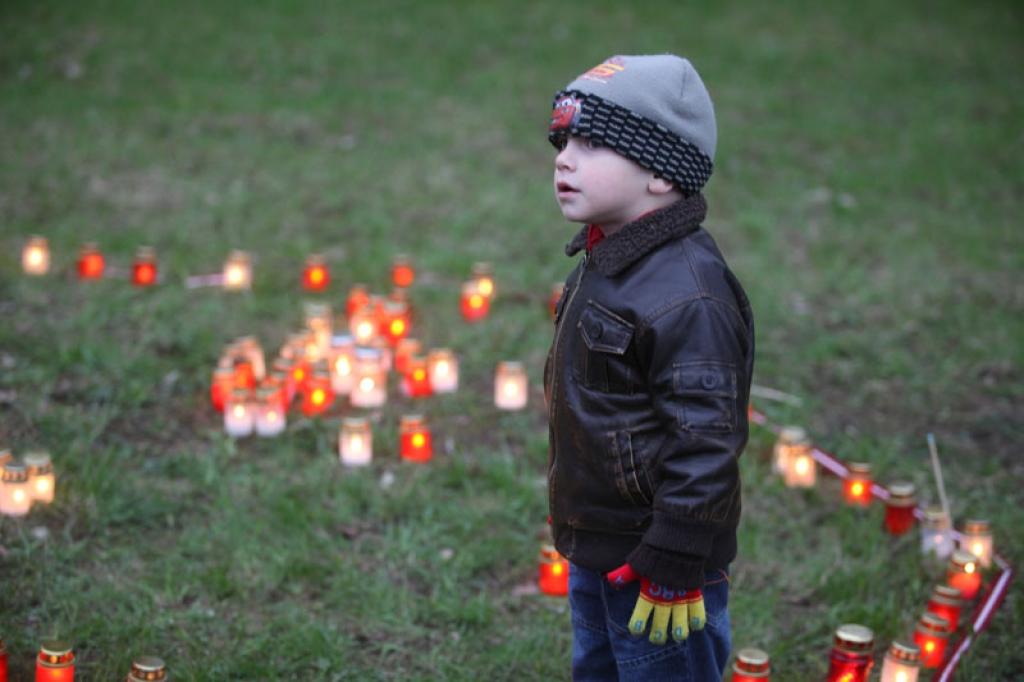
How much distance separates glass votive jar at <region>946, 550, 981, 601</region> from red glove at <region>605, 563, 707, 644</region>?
6.19 ft

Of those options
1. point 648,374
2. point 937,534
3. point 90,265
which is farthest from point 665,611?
point 90,265

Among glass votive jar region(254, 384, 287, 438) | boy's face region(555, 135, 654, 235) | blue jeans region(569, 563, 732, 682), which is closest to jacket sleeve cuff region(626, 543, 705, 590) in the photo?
blue jeans region(569, 563, 732, 682)

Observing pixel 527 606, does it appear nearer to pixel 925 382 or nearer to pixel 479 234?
pixel 925 382

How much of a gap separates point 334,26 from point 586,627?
1081cm

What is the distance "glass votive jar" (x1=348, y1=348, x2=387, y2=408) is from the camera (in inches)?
219

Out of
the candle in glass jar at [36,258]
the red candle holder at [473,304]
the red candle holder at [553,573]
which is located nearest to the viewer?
the red candle holder at [553,573]

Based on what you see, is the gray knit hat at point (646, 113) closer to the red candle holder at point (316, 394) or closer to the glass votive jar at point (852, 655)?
the glass votive jar at point (852, 655)

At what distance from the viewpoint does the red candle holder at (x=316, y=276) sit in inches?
271

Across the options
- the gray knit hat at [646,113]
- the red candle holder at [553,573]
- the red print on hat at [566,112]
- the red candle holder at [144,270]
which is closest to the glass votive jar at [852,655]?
the red candle holder at [553,573]

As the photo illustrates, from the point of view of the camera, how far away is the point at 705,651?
2.92 metres

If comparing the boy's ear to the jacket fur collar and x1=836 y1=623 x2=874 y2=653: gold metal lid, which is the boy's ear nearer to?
the jacket fur collar

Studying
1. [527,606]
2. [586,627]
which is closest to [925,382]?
[527,606]

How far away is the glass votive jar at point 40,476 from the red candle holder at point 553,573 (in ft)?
6.08

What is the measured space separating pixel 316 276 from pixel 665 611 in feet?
15.0
